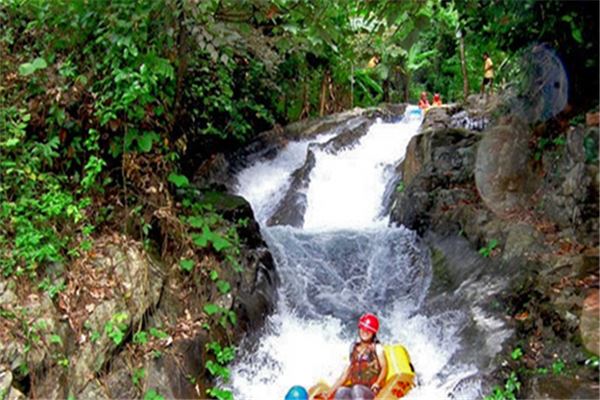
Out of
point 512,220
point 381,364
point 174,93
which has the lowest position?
point 381,364

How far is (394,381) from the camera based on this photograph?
5336 millimetres

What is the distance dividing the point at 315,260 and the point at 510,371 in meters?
3.53

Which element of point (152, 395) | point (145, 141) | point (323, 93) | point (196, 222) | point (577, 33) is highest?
point (577, 33)

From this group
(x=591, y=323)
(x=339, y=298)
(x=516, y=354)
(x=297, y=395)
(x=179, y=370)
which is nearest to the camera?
(x=297, y=395)

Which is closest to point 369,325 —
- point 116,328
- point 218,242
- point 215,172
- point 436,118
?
point 218,242

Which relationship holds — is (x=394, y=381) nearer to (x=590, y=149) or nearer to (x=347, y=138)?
(x=590, y=149)

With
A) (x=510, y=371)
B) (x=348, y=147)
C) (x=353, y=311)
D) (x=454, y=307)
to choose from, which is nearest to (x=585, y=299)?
(x=510, y=371)

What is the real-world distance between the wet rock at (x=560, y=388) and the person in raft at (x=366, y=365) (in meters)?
1.35

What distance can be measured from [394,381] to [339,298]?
2.53m

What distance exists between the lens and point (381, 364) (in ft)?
17.8

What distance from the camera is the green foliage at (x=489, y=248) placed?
23.7ft

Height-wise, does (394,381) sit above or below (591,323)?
below

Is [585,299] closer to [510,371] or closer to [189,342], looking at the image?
[510,371]

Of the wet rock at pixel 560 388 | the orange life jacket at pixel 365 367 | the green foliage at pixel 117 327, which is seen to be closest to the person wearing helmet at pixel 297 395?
the orange life jacket at pixel 365 367
